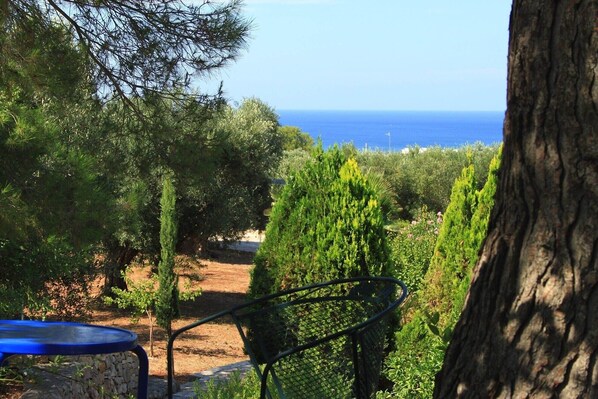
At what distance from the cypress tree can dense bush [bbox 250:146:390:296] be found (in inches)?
202

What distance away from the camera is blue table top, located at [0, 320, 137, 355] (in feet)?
8.00

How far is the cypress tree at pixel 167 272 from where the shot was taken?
35.9 feet

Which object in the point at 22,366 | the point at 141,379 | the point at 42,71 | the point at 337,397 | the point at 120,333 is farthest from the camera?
the point at 42,71

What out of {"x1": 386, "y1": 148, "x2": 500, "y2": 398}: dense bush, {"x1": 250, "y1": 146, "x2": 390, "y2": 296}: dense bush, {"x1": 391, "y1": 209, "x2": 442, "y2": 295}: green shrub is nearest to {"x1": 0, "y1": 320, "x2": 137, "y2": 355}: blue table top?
{"x1": 386, "y1": 148, "x2": 500, "y2": 398}: dense bush

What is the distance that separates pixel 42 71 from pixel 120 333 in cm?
380

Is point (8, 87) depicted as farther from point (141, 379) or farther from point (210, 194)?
point (210, 194)

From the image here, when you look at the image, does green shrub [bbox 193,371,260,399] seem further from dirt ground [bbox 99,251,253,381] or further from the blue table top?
dirt ground [bbox 99,251,253,381]

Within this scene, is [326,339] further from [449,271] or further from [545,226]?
[449,271]

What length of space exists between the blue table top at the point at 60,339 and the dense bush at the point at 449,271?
8.57ft

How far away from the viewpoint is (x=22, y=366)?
5.08 m

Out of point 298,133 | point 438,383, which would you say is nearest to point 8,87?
point 438,383

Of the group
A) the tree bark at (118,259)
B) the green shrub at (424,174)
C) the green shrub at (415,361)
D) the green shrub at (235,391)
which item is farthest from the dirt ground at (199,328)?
the green shrub at (415,361)

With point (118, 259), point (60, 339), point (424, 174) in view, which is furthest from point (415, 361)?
point (424, 174)

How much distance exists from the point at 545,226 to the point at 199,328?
1251 cm
